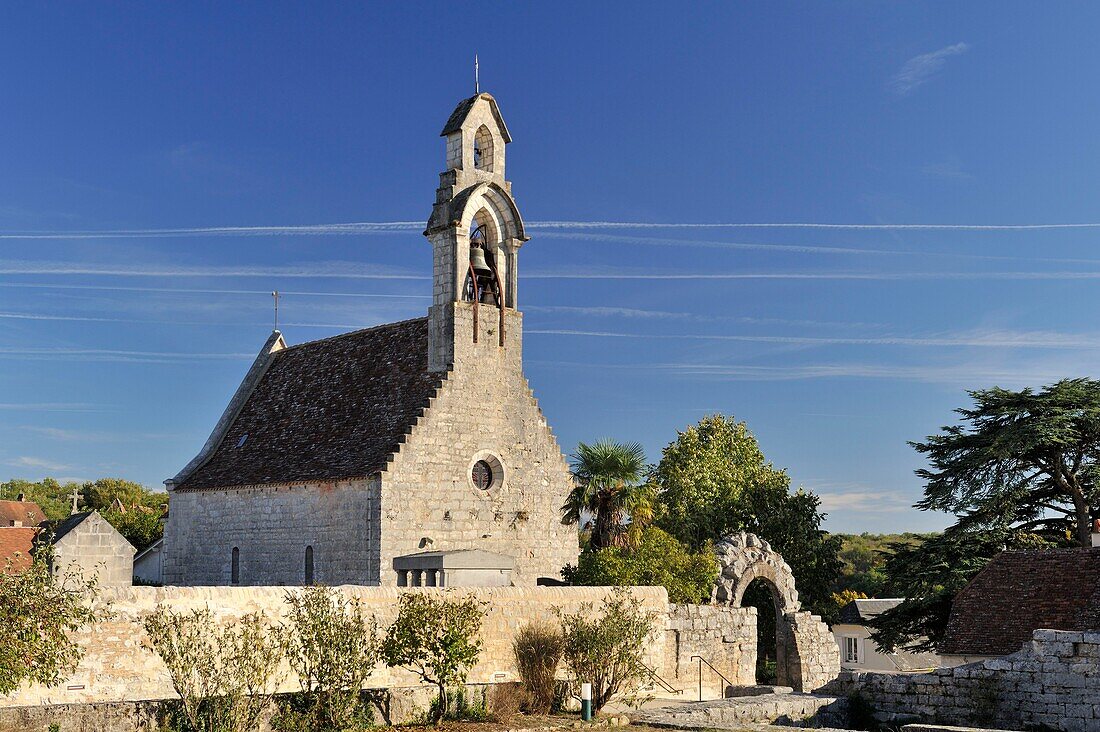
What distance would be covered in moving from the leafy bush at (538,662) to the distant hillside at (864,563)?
15.6m

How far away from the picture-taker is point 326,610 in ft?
59.4

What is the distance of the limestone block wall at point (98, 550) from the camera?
23.1 metres

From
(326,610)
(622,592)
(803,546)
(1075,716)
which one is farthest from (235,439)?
(1075,716)

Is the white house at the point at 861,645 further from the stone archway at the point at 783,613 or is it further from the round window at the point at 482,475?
the round window at the point at 482,475

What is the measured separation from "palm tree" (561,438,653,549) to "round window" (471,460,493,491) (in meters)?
2.44

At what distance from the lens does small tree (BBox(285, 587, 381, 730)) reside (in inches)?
690

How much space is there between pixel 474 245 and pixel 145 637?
1862 cm

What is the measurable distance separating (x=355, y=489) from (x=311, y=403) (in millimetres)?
6366

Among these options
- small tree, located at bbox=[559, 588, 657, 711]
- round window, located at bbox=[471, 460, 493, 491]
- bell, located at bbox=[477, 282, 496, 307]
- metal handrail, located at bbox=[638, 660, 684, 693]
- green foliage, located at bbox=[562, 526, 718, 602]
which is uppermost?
bell, located at bbox=[477, 282, 496, 307]

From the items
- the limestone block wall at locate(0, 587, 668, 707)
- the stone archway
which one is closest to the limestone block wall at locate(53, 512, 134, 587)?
the limestone block wall at locate(0, 587, 668, 707)

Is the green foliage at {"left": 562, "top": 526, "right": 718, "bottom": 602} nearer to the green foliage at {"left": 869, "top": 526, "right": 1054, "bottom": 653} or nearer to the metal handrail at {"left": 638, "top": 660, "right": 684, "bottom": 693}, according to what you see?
the metal handrail at {"left": 638, "top": 660, "right": 684, "bottom": 693}

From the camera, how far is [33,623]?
44.6ft

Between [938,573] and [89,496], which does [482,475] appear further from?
[89,496]

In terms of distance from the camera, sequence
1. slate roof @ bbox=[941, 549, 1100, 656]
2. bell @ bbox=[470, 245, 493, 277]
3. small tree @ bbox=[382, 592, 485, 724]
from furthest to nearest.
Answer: bell @ bbox=[470, 245, 493, 277] → slate roof @ bbox=[941, 549, 1100, 656] → small tree @ bbox=[382, 592, 485, 724]
